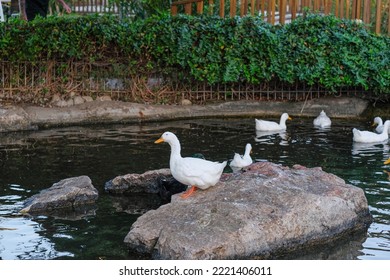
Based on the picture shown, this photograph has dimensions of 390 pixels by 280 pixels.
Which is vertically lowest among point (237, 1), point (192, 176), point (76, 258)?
point (76, 258)

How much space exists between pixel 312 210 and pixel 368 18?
1015 cm

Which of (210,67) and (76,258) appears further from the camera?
(210,67)

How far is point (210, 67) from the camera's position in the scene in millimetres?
16484

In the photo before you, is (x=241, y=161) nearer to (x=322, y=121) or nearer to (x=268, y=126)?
(x=268, y=126)

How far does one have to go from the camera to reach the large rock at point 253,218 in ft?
25.0

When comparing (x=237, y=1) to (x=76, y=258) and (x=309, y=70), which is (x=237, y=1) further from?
(x=76, y=258)

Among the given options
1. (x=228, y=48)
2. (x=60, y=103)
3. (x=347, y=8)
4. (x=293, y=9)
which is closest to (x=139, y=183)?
(x=60, y=103)

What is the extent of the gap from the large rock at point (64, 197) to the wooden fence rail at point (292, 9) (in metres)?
8.29

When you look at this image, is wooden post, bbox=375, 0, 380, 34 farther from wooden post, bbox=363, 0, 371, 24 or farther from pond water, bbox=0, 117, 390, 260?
pond water, bbox=0, 117, 390, 260

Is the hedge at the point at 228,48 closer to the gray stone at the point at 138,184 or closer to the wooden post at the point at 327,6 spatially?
the wooden post at the point at 327,6

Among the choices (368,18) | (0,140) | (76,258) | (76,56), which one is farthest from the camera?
(368,18)

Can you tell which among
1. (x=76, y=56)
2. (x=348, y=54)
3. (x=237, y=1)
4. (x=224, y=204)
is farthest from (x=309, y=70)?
(x=224, y=204)

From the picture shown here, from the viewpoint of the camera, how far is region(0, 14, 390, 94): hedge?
16.3m

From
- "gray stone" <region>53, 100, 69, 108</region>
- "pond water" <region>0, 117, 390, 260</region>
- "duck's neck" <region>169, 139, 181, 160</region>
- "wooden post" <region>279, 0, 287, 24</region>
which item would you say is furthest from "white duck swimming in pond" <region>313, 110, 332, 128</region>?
"duck's neck" <region>169, 139, 181, 160</region>
